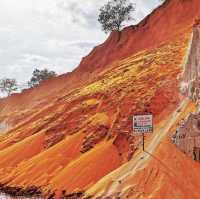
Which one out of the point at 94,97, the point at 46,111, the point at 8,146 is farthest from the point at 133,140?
the point at 46,111

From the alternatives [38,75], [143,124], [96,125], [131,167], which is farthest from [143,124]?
[38,75]

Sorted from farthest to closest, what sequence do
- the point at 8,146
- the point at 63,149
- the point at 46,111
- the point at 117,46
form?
the point at 117,46 < the point at 46,111 < the point at 8,146 < the point at 63,149

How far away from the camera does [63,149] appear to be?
3234 centimetres

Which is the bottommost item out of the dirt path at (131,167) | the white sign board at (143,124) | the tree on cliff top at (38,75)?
the dirt path at (131,167)

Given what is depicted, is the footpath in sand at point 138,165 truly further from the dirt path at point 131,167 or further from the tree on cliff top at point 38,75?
the tree on cliff top at point 38,75

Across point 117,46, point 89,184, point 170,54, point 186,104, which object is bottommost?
point 89,184

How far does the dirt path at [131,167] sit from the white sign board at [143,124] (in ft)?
4.12

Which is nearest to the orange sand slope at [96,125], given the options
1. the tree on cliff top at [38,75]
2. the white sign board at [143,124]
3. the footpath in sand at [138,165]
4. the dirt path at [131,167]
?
the footpath in sand at [138,165]

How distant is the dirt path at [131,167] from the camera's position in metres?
23.7

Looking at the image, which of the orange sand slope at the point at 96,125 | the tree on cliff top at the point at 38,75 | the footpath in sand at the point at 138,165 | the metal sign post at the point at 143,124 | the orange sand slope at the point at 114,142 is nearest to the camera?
the footpath in sand at the point at 138,165

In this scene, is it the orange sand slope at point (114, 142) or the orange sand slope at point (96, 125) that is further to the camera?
the orange sand slope at point (96, 125)

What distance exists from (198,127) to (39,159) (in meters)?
11.2

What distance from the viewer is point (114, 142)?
97.1 ft

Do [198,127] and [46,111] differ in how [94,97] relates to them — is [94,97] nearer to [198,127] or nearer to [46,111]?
[46,111]
